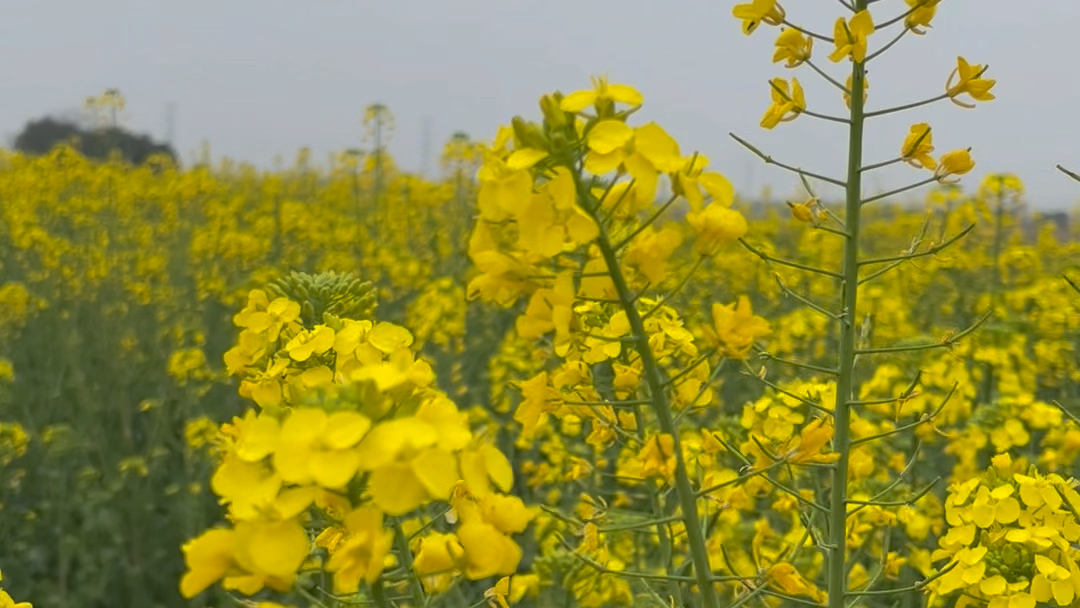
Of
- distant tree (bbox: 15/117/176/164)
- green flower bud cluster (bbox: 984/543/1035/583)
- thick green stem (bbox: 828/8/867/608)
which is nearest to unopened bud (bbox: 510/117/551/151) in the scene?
thick green stem (bbox: 828/8/867/608)

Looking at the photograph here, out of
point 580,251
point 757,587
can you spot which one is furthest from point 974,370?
point 580,251

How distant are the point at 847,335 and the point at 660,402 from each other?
1.57 feet

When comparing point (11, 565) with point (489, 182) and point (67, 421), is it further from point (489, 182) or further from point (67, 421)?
point (489, 182)

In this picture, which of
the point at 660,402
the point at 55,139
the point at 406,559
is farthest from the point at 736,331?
the point at 55,139

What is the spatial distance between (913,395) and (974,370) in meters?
2.86

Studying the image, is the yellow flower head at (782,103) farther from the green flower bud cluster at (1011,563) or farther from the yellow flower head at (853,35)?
the green flower bud cluster at (1011,563)

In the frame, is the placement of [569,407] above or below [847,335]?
below

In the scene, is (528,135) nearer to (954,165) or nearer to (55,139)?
(954,165)

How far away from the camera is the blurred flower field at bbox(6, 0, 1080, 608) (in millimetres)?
1044

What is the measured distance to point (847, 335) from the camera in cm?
164

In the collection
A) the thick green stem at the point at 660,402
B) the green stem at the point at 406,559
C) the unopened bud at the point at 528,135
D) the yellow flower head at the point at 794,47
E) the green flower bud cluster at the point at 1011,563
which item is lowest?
the green flower bud cluster at the point at 1011,563

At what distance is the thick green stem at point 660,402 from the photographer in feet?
4.00

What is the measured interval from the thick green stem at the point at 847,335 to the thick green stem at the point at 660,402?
1.16 ft

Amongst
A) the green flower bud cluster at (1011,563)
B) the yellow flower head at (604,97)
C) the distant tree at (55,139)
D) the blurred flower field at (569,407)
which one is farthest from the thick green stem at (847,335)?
the distant tree at (55,139)
